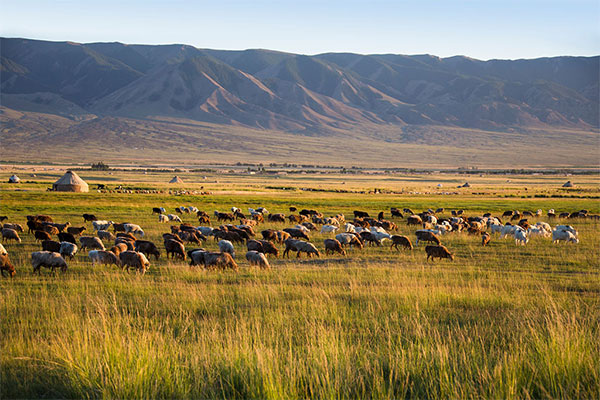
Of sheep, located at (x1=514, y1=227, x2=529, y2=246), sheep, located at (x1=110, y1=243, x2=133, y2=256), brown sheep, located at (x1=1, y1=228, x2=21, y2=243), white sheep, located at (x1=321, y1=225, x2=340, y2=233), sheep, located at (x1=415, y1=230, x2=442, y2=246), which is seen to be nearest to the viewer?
sheep, located at (x1=110, y1=243, x2=133, y2=256)

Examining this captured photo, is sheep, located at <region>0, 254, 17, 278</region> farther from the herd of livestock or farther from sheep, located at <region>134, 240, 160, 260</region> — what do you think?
sheep, located at <region>134, 240, 160, 260</region>

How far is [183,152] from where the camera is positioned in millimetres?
196500

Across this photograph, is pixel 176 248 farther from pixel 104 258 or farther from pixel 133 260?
pixel 133 260

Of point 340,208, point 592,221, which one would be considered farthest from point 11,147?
point 592,221

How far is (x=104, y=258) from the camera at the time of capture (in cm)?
1548

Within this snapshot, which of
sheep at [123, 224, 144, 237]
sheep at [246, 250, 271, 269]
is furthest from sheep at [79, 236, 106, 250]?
sheep at [246, 250, 271, 269]

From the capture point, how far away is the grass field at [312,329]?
6.23 m

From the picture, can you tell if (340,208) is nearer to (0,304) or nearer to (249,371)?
(0,304)

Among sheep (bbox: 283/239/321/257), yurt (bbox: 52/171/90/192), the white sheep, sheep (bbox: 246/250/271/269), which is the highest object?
sheep (bbox: 246/250/271/269)

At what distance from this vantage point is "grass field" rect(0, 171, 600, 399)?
20.4ft

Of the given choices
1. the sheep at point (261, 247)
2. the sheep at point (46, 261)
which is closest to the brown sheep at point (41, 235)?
the sheep at point (46, 261)

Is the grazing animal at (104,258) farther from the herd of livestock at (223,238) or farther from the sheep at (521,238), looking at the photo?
the sheep at (521,238)

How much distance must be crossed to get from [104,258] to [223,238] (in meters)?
7.44

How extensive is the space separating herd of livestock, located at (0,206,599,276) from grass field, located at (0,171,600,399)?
0.53 meters
